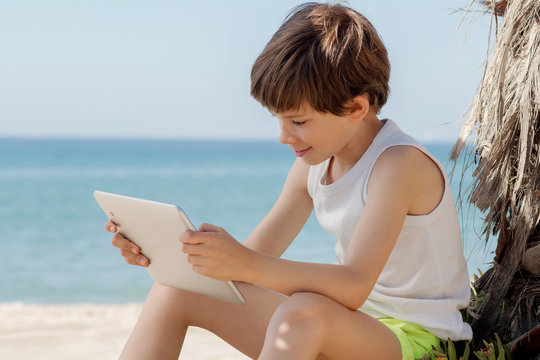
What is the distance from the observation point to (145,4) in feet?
140

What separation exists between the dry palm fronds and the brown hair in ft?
1.56

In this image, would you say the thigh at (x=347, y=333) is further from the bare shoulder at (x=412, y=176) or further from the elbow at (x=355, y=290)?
the bare shoulder at (x=412, y=176)

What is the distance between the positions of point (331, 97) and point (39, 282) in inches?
313

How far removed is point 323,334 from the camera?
1.70 meters

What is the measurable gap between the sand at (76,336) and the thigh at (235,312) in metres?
1.85

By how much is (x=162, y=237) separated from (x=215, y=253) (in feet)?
0.71

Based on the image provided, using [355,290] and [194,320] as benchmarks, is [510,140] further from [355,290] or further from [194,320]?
[194,320]

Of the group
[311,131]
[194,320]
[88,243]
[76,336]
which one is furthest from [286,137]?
[88,243]

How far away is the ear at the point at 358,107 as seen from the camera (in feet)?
6.50

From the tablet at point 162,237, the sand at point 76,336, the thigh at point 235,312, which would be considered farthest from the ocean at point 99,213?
the sand at point 76,336

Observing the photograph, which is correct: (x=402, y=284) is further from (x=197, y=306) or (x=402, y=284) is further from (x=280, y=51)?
(x=280, y=51)

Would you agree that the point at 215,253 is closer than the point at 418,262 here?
Yes

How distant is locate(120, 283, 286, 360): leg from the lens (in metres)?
2.09

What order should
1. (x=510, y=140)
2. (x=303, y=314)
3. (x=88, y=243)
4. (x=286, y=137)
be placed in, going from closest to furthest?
(x=303, y=314) → (x=286, y=137) → (x=510, y=140) → (x=88, y=243)
